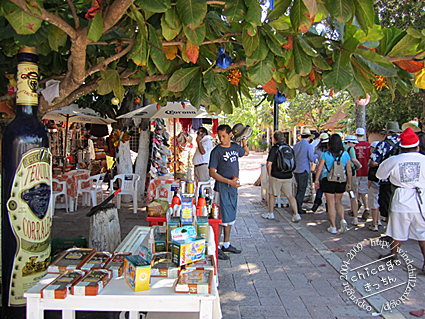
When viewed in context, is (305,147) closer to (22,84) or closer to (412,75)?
(412,75)

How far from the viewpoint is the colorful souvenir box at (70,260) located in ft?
7.80

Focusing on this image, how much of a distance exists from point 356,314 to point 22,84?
4018 mm

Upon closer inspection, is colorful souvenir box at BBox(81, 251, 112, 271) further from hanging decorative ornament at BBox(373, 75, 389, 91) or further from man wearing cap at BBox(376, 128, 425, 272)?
man wearing cap at BBox(376, 128, 425, 272)

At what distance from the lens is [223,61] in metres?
2.37

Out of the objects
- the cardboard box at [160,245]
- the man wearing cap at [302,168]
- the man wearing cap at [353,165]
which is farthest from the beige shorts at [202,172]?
the cardboard box at [160,245]

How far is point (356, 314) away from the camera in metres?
3.45

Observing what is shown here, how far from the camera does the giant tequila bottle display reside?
2.41 meters

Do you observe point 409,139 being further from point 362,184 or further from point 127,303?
point 127,303

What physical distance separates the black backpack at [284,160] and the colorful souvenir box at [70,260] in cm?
498

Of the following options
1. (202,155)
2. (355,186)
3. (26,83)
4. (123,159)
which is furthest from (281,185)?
(26,83)

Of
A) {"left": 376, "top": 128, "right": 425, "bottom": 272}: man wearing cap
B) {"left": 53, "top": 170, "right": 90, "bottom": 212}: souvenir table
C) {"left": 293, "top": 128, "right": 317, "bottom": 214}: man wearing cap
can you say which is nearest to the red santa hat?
{"left": 376, "top": 128, "right": 425, "bottom": 272}: man wearing cap

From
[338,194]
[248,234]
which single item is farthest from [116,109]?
[338,194]

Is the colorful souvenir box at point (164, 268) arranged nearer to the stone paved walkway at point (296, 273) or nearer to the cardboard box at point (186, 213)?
the cardboard box at point (186, 213)

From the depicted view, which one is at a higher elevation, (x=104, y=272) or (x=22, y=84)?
(x=22, y=84)
